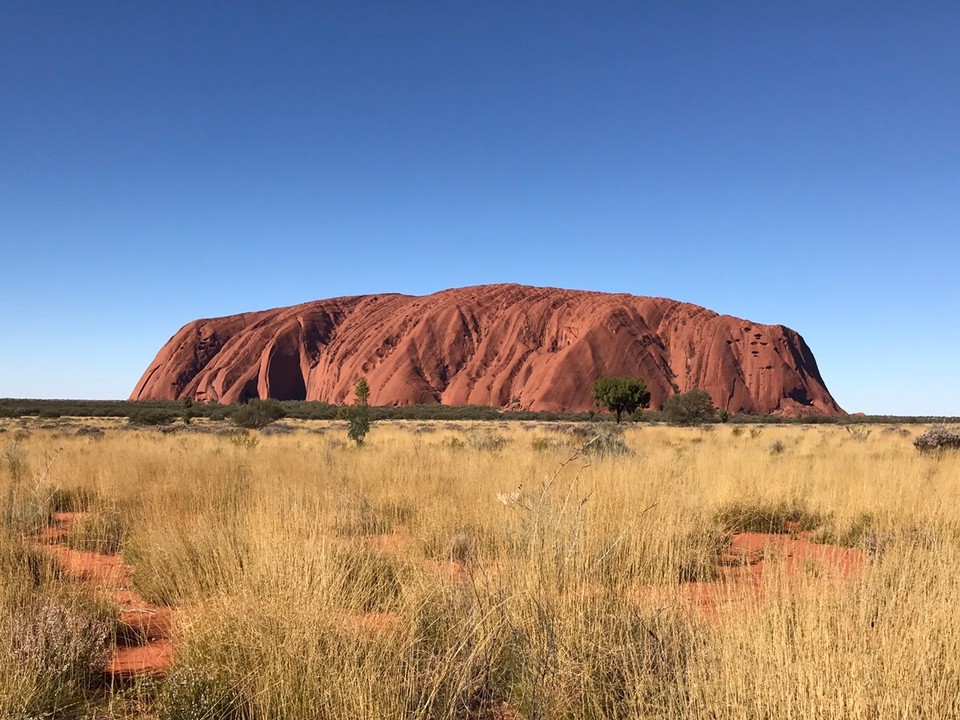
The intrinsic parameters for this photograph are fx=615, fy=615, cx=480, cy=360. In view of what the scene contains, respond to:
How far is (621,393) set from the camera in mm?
44969

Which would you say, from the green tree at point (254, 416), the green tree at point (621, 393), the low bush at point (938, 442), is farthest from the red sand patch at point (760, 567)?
the green tree at point (621, 393)

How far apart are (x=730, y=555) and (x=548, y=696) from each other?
3.93 metres

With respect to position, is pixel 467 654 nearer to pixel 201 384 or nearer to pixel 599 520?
pixel 599 520

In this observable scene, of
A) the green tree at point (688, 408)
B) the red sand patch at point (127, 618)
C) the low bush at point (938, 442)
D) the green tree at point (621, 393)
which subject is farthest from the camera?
the green tree at point (621, 393)

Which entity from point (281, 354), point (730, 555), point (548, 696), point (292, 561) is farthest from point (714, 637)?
point (281, 354)

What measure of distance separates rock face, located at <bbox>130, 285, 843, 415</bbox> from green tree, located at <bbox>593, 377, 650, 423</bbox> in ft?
84.3

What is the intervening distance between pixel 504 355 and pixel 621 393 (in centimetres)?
4020

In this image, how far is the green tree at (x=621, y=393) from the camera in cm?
4503

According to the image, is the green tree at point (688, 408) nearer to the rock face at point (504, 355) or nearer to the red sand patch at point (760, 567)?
the rock face at point (504, 355)

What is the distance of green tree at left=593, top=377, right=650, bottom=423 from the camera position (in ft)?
148

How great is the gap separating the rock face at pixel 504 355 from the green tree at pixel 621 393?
25.7 meters

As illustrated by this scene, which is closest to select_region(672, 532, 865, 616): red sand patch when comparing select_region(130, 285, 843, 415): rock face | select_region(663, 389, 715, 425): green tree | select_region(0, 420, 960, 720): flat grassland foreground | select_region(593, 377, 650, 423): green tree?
select_region(0, 420, 960, 720): flat grassland foreground

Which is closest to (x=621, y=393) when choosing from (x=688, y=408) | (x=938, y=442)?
(x=688, y=408)

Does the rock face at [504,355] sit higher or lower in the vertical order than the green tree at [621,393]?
higher
